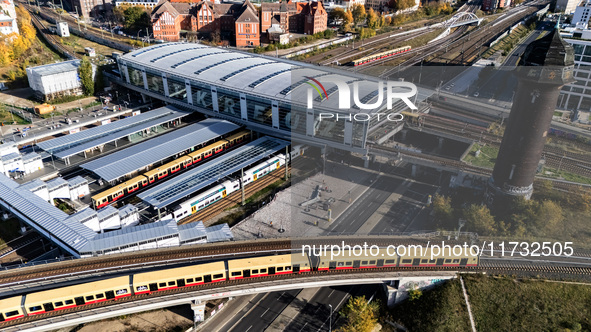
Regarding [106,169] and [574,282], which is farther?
[106,169]

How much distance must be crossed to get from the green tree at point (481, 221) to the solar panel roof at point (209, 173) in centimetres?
3199

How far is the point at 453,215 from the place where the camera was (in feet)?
179

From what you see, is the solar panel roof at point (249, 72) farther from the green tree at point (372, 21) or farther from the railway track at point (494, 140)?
the green tree at point (372, 21)

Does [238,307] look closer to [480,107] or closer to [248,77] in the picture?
[248,77]

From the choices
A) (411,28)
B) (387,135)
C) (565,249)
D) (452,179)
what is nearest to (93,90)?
(387,135)

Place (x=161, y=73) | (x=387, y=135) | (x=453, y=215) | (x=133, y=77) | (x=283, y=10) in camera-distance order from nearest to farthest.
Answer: (x=453, y=215) → (x=387, y=135) → (x=161, y=73) → (x=133, y=77) → (x=283, y=10)

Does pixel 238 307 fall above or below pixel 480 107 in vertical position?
below

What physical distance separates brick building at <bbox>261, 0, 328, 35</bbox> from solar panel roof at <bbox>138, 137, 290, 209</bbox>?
8672 centimetres

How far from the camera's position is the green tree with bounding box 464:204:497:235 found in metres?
49.9

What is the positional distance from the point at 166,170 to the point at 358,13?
138250mm

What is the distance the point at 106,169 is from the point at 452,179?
54218 mm

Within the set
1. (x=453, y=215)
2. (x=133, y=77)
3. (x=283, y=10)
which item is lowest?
→ (x=453, y=215)

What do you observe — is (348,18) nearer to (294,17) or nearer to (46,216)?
(294,17)

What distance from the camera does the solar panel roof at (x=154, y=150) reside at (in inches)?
2363
